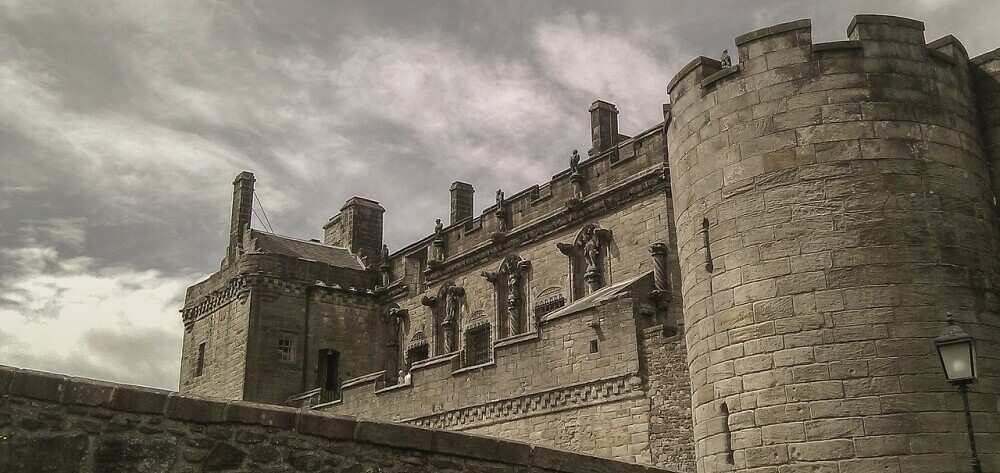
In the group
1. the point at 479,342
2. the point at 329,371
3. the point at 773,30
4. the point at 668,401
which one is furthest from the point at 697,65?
the point at 329,371

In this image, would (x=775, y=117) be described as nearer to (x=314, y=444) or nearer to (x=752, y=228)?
(x=752, y=228)

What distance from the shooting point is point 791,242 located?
35.8 feet

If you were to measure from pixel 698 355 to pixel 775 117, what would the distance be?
3.12 meters

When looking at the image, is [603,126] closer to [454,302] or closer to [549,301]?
[549,301]

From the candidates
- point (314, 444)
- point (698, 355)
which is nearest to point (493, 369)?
point (698, 355)

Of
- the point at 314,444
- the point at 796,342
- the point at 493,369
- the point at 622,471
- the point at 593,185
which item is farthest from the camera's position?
the point at 593,185

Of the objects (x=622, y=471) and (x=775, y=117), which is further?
(x=775, y=117)

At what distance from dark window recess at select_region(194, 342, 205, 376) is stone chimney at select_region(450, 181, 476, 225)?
10181 mm

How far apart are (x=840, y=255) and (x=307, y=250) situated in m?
26.9

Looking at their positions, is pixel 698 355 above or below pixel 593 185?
below

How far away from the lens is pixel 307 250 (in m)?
35.2

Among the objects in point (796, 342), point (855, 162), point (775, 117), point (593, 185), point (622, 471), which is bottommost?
point (622, 471)

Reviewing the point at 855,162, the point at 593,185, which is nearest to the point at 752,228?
the point at 855,162

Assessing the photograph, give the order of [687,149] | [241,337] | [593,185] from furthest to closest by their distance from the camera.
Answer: [241,337] < [593,185] < [687,149]
